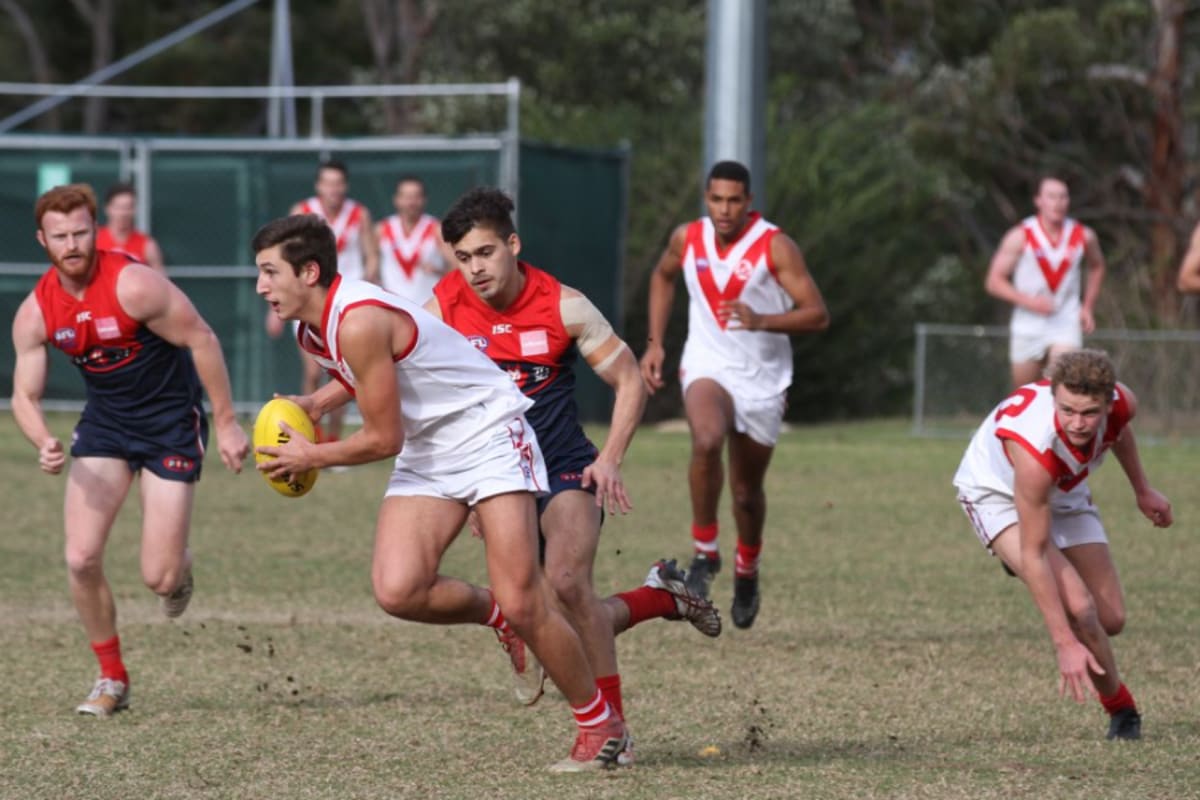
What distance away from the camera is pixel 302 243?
5.98 m

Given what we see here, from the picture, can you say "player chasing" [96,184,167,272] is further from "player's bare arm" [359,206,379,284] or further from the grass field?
the grass field

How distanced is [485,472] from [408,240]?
1096 cm

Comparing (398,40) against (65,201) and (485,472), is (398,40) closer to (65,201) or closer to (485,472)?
(65,201)

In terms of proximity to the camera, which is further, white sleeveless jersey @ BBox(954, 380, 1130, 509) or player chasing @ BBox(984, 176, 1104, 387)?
player chasing @ BBox(984, 176, 1104, 387)

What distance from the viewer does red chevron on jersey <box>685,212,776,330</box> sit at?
9.94 metres

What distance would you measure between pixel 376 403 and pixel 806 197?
18.1 meters

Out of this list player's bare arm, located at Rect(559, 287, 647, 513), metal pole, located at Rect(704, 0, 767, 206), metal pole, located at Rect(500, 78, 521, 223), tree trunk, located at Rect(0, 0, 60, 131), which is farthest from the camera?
tree trunk, located at Rect(0, 0, 60, 131)

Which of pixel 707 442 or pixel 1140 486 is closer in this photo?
pixel 1140 486

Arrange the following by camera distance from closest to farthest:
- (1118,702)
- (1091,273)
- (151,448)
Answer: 1. (1118,702)
2. (151,448)
3. (1091,273)

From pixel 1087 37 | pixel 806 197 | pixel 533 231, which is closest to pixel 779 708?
pixel 533 231

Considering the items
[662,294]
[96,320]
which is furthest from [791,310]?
[96,320]

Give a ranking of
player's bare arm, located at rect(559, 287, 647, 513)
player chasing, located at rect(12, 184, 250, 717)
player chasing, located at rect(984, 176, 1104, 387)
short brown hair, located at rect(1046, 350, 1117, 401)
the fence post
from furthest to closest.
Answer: the fence post < player chasing, located at rect(984, 176, 1104, 387) < player chasing, located at rect(12, 184, 250, 717) < short brown hair, located at rect(1046, 350, 1117, 401) < player's bare arm, located at rect(559, 287, 647, 513)

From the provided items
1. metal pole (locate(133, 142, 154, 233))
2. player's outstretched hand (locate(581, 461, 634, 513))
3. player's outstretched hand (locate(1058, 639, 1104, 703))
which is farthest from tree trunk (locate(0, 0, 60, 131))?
player's outstretched hand (locate(1058, 639, 1104, 703))

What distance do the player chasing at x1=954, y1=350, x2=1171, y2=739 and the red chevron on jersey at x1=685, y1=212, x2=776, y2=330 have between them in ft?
8.42
